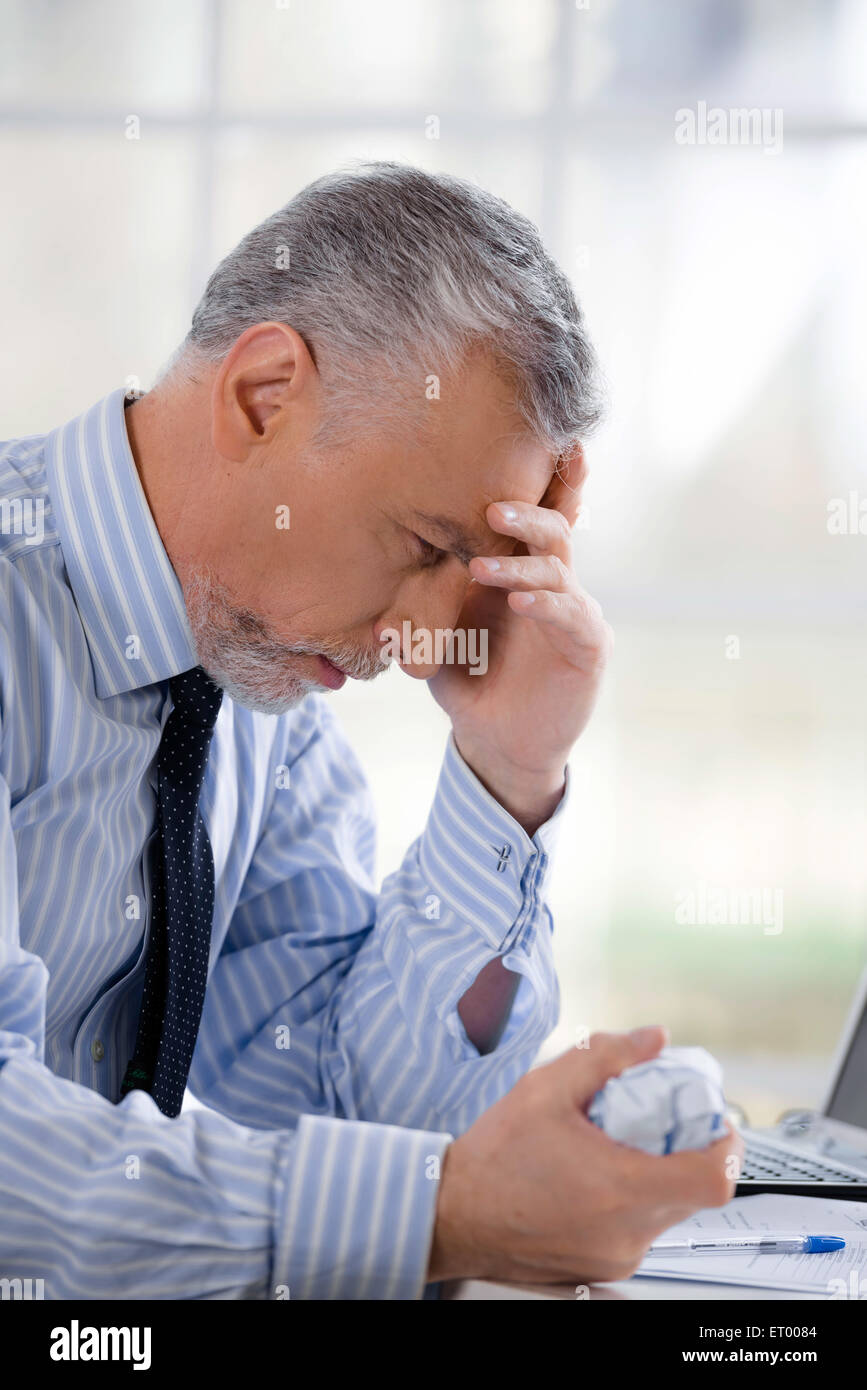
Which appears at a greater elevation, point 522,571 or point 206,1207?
point 522,571

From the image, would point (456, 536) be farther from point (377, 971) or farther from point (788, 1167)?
point (788, 1167)

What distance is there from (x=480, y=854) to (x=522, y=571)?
0.26 meters

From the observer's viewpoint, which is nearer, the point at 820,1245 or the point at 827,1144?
the point at 820,1245

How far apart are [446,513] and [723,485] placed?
8.22ft

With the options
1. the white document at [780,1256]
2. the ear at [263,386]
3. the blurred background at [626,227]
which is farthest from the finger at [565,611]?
the blurred background at [626,227]

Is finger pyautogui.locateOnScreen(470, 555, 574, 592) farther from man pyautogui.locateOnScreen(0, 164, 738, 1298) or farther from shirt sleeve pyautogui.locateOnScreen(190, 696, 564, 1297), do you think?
shirt sleeve pyautogui.locateOnScreen(190, 696, 564, 1297)

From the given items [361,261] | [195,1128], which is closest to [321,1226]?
[195,1128]

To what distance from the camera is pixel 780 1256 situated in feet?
2.52

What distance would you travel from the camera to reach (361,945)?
121cm

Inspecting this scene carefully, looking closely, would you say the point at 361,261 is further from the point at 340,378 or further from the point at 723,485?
the point at 723,485

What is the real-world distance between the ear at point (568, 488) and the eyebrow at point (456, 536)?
0.49 ft

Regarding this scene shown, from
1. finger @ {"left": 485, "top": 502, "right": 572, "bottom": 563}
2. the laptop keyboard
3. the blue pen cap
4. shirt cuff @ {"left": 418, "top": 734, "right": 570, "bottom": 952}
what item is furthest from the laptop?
finger @ {"left": 485, "top": 502, "right": 572, "bottom": 563}

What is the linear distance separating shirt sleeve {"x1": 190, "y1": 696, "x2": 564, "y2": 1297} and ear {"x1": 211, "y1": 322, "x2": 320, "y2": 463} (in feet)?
1.13

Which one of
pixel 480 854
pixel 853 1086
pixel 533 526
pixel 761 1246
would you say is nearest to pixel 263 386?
pixel 533 526
